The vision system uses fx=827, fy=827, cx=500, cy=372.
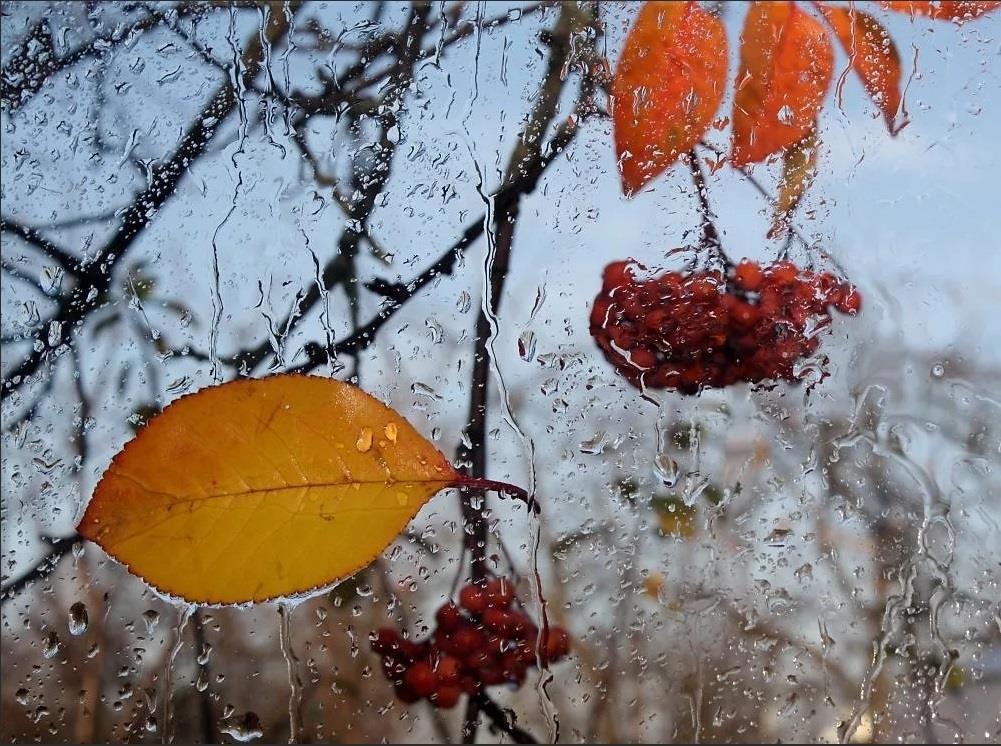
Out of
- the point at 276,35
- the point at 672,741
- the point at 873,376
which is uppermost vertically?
the point at 276,35

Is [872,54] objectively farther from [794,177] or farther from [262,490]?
[262,490]

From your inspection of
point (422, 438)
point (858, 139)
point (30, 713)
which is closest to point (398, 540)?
point (422, 438)

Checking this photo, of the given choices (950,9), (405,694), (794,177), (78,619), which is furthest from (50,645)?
(950,9)

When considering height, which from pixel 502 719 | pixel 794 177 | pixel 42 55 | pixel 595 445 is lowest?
pixel 502 719

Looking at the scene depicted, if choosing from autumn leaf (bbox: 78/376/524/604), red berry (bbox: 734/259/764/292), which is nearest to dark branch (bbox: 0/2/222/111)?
autumn leaf (bbox: 78/376/524/604)

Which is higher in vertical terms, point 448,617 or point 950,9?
point 950,9

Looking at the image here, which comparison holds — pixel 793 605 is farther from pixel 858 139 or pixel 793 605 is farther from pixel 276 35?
pixel 276 35

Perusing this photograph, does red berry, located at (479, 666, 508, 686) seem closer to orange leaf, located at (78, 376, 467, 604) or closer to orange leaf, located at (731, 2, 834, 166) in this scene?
→ orange leaf, located at (78, 376, 467, 604)

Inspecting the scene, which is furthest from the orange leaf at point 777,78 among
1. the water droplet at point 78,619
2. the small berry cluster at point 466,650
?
the water droplet at point 78,619

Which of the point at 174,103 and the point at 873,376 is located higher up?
the point at 174,103
